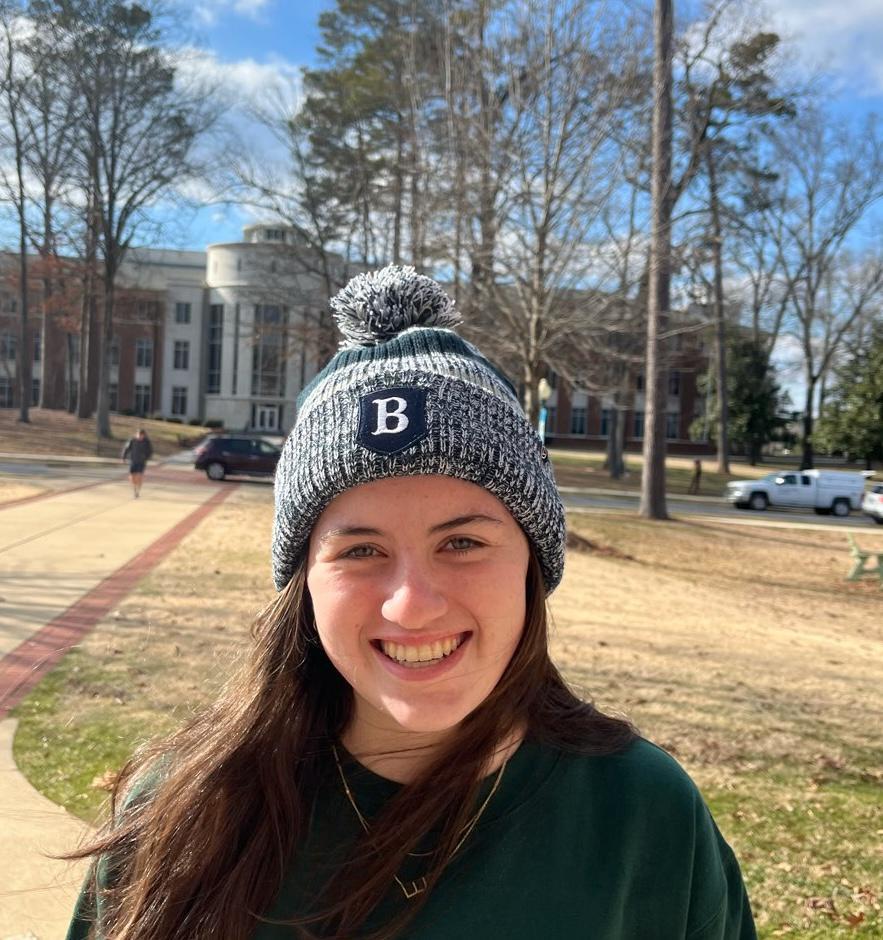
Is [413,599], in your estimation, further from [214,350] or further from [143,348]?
[143,348]

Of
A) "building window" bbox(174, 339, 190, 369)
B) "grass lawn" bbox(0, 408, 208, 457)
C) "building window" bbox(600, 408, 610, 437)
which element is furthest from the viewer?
Answer: "building window" bbox(600, 408, 610, 437)

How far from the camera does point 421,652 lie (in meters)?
1.30

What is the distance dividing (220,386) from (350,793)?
200 feet

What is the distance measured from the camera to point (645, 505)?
19.7 m

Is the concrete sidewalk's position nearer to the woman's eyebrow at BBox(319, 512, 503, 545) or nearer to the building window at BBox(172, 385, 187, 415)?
the woman's eyebrow at BBox(319, 512, 503, 545)

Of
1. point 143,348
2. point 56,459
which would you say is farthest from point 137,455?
point 143,348

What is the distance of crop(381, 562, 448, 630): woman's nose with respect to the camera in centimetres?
128

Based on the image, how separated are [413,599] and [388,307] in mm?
566

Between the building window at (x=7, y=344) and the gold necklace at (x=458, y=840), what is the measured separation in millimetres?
68066

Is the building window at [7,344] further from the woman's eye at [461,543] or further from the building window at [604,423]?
the woman's eye at [461,543]

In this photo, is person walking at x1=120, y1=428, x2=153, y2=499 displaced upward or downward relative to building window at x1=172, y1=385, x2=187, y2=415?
downward

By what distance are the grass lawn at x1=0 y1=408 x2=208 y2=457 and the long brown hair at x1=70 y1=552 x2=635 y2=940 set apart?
3007 centimetres

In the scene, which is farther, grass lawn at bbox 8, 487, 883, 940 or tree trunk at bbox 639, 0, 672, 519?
tree trunk at bbox 639, 0, 672, 519

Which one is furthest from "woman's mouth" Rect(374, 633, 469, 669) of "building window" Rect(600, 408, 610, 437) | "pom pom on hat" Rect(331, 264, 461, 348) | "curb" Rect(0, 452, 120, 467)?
"building window" Rect(600, 408, 610, 437)
